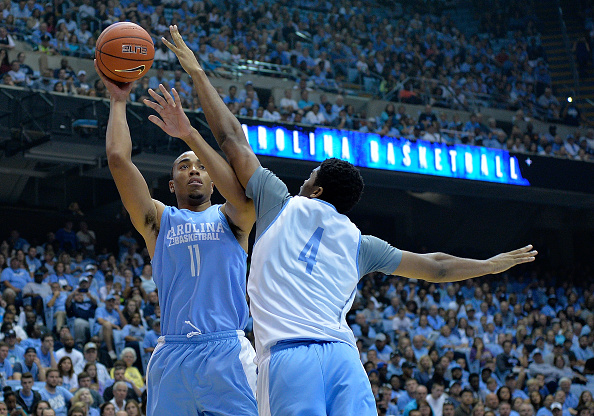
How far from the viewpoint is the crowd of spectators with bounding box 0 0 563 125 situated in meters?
17.6

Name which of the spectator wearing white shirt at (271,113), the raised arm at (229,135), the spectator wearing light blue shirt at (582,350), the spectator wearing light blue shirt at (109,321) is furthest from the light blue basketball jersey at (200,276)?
the spectator wearing light blue shirt at (582,350)

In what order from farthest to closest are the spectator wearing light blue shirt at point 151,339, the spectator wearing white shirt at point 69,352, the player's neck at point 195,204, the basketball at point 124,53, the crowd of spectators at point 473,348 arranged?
the crowd of spectators at point 473,348 → the spectator wearing light blue shirt at point 151,339 → the spectator wearing white shirt at point 69,352 → the player's neck at point 195,204 → the basketball at point 124,53

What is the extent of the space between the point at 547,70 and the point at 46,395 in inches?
751

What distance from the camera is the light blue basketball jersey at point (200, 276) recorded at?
4.52 meters

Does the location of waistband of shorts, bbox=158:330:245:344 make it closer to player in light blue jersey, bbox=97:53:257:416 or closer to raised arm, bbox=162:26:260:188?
player in light blue jersey, bbox=97:53:257:416

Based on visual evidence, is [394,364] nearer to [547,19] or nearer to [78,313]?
[78,313]

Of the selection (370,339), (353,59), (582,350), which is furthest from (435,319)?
(353,59)

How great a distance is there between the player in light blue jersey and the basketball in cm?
7

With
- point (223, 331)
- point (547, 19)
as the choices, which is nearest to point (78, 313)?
point (223, 331)

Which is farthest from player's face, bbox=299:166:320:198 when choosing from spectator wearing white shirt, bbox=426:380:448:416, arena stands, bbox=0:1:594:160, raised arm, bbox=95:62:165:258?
arena stands, bbox=0:1:594:160

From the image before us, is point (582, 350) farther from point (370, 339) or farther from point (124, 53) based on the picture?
point (124, 53)

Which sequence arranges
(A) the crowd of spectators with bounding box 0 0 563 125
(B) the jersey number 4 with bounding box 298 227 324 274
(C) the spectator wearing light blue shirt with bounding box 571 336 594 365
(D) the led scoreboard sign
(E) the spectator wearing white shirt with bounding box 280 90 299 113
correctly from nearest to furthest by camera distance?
(B) the jersey number 4 with bounding box 298 227 324 274
(C) the spectator wearing light blue shirt with bounding box 571 336 594 365
(D) the led scoreboard sign
(A) the crowd of spectators with bounding box 0 0 563 125
(E) the spectator wearing white shirt with bounding box 280 90 299 113

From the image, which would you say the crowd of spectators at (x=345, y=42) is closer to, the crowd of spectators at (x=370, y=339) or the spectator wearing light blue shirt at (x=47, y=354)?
the crowd of spectators at (x=370, y=339)

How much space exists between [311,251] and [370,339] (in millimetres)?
11079
